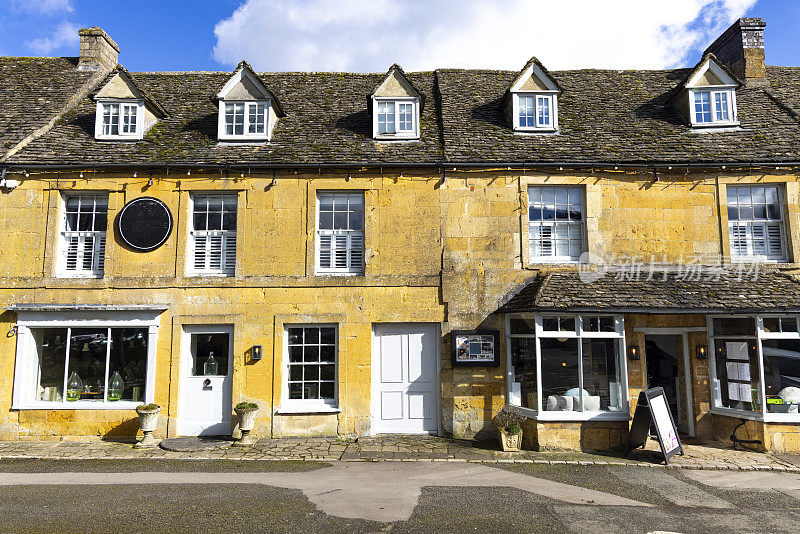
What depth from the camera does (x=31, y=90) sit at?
14117mm

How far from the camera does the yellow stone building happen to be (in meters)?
10.9

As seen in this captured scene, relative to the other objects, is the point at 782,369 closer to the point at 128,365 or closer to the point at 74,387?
the point at 128,365

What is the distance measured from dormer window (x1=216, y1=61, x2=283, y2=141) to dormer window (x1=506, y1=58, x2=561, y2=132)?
6.23m

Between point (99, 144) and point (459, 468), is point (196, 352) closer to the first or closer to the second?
point (99, 144)

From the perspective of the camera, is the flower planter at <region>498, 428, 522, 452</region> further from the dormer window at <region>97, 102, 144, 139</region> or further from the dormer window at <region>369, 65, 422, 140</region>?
the dormer window at <region>97, 102, 144, 139</region>

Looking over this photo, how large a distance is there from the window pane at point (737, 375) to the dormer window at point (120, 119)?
14693 millimetres

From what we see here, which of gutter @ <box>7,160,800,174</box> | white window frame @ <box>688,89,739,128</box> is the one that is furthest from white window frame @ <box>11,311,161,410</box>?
white window frame @ <box>688,89,739,128</box>

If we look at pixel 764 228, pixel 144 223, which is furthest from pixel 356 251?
pixel 764 228

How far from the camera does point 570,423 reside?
1018cm

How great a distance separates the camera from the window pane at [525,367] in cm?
1071

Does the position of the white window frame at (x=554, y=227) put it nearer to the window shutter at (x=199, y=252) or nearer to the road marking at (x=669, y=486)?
the road marking at (x=669, y=486)

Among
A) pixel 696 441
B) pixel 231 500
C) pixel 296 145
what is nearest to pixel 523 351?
pixel 696 441

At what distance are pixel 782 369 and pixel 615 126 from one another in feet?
22.2

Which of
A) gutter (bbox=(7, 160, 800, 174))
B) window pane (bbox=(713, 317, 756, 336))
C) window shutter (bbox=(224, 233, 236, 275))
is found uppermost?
gutter (bbox=(7, 160, 800, 174))
